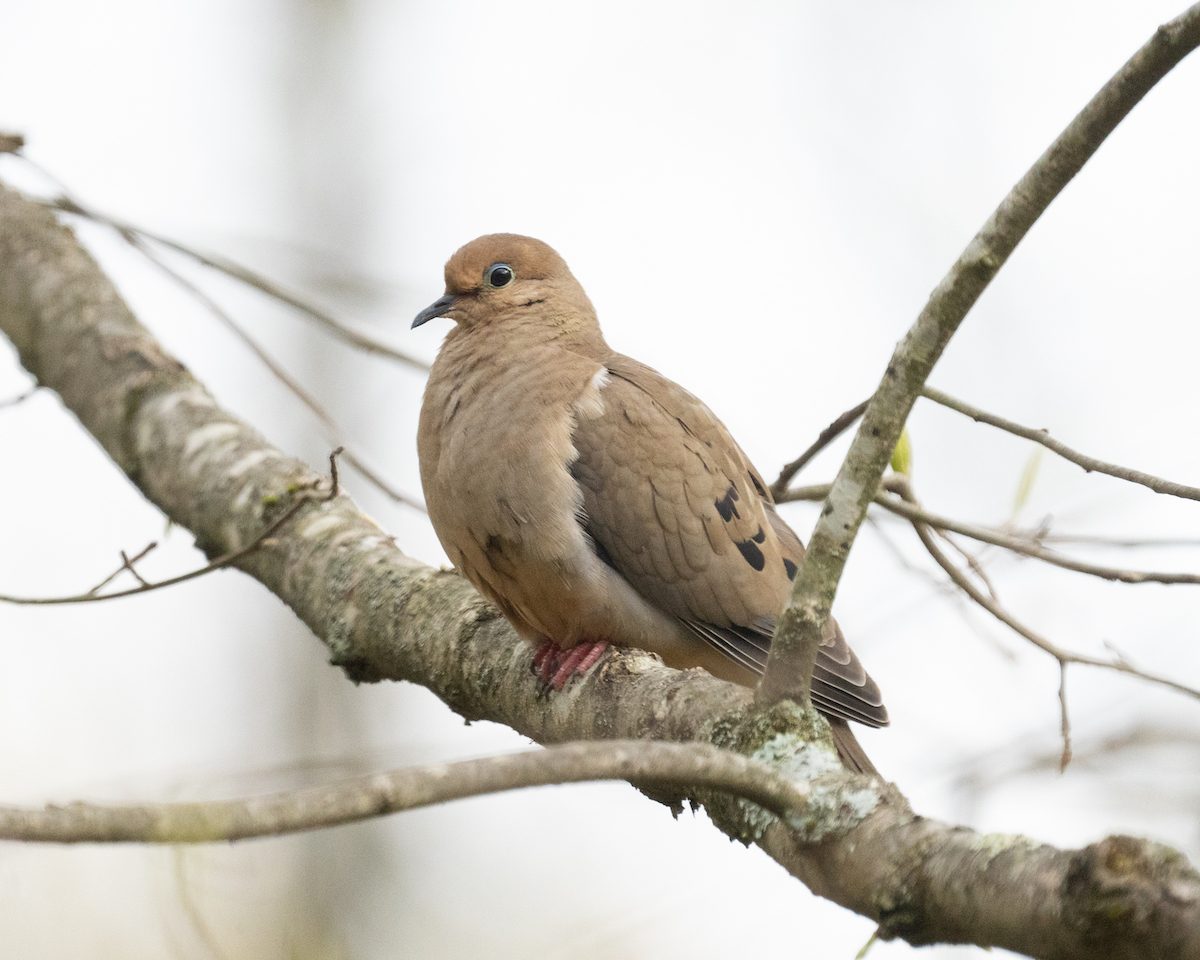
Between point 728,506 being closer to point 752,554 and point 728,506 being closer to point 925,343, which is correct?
point 752,554

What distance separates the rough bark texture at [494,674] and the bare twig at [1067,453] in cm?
70

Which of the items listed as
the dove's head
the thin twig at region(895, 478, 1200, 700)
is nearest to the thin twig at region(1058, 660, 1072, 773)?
the thin twig at region(895, 478, 1200, 700)

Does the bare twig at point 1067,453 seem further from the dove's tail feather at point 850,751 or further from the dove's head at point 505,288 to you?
the dove's head at point 505,288

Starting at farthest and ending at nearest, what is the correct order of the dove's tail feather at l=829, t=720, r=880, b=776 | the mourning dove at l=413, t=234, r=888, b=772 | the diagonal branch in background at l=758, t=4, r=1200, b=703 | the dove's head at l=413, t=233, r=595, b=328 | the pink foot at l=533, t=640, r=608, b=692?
the dove's head at l=413, t=233, r=595, b=328
the dove's tail feather at l=829, t=720, r=880, b=776
the mourning dove at l=413, t=234, r=888, b=772
the pink foot at l=533, t=640, r=608, b=692
the diagonal branch in background at l=758, t=4, r=1200, b=703

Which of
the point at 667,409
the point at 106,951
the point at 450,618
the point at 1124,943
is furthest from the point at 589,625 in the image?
the point at 106,951

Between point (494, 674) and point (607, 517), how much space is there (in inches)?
21.8

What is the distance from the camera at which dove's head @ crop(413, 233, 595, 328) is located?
409cm

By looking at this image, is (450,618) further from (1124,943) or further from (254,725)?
(254,725)

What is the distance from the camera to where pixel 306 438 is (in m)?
7.79

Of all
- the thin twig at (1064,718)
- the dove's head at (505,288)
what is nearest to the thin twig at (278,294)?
the dove's head at (505,288)

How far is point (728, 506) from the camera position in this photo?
3.57 m

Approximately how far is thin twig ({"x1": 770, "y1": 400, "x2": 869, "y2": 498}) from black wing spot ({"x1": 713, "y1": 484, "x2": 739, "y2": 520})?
0.13 meters

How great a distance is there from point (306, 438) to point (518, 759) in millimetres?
6522

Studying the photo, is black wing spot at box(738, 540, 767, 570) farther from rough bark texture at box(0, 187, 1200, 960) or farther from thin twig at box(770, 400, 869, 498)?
rough bark texture at box(0, 187, 1200, 960)
